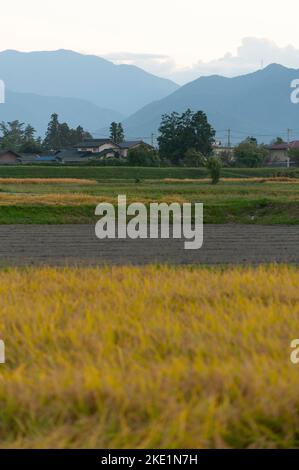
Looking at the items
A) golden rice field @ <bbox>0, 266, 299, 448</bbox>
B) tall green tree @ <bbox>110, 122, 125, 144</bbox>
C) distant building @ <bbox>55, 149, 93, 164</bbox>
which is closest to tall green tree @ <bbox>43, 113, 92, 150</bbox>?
tall green tree @ <bbox>110, 122, 125, 144</bbox>

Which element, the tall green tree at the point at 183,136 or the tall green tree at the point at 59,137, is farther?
the tall green tree at the point at 59,137

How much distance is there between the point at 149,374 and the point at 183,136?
287 feet

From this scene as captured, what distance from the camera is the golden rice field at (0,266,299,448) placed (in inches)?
160

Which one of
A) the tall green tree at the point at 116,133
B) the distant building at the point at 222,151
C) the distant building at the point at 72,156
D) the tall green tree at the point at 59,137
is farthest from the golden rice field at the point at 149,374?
the tall green tree at the point at 59,137

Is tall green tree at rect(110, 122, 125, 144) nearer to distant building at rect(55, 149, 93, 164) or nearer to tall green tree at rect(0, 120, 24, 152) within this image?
distant building at rect(55, 149, 93, 164)

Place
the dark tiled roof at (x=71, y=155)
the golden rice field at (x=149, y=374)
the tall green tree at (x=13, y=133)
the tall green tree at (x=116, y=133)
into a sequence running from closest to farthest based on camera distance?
the golden rice field at (x=149, y=374)
the dark tiled roof at (x=71, y=155)
the tall green tree at (x=116, y=133)
the tall green tree at (x=13, y=133)

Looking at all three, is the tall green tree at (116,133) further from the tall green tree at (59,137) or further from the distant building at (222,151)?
the distant building at (222,151)

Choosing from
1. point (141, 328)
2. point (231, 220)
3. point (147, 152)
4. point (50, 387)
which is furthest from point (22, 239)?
point (147, 152)

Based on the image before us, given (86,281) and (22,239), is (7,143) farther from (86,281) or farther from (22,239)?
(86,281)

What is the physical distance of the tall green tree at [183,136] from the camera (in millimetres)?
89812

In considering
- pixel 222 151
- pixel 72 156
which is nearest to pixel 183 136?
pixel 222 151

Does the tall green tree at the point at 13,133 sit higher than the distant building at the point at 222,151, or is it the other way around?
the tall green tree at the point at 13,133

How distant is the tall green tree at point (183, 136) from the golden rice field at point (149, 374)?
8217 cm

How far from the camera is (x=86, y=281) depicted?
29.6ft
